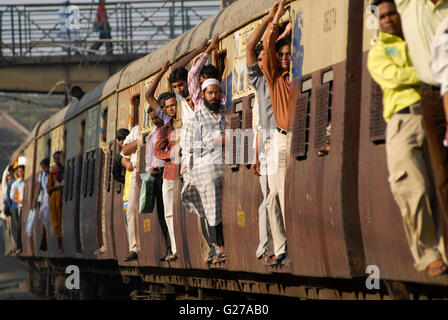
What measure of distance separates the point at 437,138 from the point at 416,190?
37 centimetres

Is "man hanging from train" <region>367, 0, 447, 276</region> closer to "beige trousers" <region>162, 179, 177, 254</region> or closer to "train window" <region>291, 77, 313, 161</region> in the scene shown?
"train window" <region>291, 77, 313, 161</region>

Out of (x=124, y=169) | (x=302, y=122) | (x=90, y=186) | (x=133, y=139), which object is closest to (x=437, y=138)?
(x=302, y=122)

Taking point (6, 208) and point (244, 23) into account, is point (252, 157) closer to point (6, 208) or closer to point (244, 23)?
point (244, 23)

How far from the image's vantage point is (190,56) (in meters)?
11.9

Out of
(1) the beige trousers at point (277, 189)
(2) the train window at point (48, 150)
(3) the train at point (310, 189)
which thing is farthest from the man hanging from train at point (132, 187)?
(2) the train window at point (48, 150)

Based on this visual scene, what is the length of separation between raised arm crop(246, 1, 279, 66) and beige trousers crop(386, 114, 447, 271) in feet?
9.93

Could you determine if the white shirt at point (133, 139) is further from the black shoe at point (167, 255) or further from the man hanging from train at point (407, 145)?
the man hanging from train at point (407, 145)

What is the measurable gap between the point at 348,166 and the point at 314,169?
62 centimetres

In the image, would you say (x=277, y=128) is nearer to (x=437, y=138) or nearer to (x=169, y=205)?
(x=437, y=138)

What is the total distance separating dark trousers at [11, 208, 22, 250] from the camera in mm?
28203

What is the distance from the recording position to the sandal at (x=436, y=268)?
19.9ft

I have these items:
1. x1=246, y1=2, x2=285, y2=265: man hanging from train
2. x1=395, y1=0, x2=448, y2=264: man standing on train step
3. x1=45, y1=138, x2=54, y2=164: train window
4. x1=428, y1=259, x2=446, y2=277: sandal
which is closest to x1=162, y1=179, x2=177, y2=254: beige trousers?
x1=246, y1=2, x2=285, y2=265: man hanging from train

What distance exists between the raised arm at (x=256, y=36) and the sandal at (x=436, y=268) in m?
3.56
